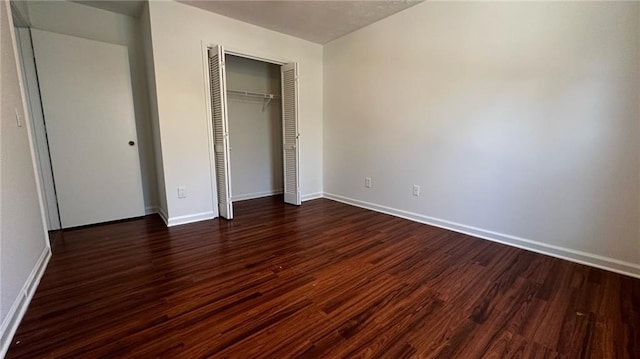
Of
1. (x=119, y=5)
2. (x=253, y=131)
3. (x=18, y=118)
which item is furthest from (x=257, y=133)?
(x=18, y=118)

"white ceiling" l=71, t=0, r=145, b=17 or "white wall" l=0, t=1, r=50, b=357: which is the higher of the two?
"white ceiling" l=71, t=0, r=145, b=17

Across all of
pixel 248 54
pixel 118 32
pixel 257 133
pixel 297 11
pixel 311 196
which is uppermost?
pixel 297 11

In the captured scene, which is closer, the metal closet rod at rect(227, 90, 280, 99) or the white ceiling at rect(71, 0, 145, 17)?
the white ceiling at rect(71, 0, 145, 17)

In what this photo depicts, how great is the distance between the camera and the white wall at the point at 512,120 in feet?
6.66

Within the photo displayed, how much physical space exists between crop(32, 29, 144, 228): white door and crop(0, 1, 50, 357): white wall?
3.20 feet

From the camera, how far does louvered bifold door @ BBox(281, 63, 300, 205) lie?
386cm

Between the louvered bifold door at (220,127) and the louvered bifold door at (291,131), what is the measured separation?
962mm

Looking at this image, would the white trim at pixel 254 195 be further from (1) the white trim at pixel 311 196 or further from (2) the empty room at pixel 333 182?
(1) the white trim at pixel 311 196

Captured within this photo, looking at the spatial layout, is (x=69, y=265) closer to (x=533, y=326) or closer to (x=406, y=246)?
(x=406, y=246)

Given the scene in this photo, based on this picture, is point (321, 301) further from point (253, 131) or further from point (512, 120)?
point (253, 131)

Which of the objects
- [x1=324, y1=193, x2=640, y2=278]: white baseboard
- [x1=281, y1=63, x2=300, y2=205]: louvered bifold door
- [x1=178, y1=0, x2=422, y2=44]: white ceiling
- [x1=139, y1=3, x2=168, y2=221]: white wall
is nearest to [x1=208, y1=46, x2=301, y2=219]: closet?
[x1=281, y1=63, x2=300, y2=205]: louvered bifold door

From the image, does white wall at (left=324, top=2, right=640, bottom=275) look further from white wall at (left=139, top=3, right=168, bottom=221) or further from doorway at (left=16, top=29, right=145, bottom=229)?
doorway at (left=16, top=29, right=145, bottom=229)

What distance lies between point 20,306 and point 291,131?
3103 millimetres

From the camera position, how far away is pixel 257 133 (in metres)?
4.57
